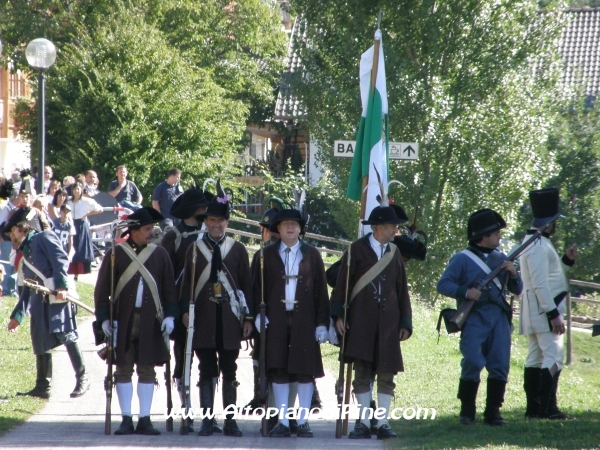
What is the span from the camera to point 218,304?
8.41 meters

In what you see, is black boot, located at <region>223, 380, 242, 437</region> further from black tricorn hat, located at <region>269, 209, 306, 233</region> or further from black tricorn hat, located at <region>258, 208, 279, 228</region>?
black tricorn hat, located at <region>258, 208, 279, 228</region>

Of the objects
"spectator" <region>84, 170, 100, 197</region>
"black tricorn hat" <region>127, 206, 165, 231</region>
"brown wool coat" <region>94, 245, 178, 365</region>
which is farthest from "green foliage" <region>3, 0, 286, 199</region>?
"brown wool coat" <region>94, 245, 178, 365</region>

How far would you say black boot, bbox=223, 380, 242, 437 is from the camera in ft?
27.1

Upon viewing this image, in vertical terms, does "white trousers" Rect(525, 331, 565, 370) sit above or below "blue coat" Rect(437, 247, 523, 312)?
below

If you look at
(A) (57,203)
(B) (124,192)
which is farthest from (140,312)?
(B) (124,192)

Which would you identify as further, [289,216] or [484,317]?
[484,317]

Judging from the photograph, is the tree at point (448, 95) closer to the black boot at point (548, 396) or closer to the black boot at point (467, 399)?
the black boot at point (548, 396)

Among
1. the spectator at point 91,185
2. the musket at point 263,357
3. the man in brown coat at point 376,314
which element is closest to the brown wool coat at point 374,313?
the man in brown coat at point 376,314

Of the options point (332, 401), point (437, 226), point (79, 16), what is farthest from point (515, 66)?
point (79, 16)

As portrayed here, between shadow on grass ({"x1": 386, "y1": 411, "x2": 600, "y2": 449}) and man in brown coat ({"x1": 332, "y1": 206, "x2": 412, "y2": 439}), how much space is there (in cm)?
38

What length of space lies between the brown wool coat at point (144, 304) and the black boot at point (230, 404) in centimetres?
58

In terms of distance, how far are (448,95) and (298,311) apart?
11251 mm

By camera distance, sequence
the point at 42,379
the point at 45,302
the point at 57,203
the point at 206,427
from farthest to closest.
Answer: the point at 57,203 < the point at 42,379 < the point at 45,302 < the point at 206,427

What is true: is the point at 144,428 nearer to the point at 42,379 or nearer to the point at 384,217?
the point at 42,379
